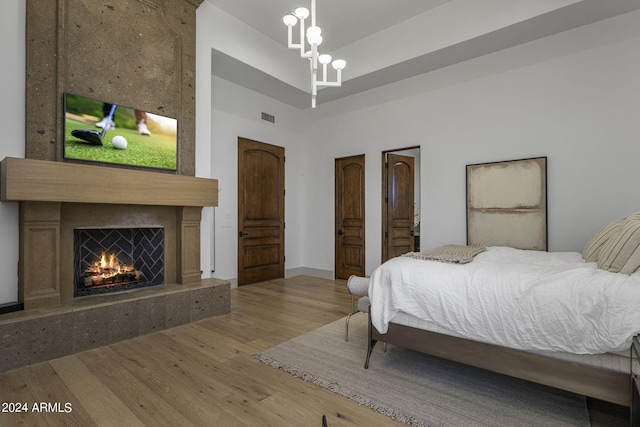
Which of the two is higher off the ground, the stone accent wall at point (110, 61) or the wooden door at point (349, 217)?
the stone accent wall at point (110, 61)

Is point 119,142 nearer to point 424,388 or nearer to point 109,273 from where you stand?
point 109,273

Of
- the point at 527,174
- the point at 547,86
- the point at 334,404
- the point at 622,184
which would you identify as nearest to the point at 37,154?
the point at 334,404

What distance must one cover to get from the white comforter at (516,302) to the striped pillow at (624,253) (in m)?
0.06

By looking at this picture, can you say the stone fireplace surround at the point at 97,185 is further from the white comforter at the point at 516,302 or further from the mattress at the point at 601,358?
the mattress at the point at 601,358

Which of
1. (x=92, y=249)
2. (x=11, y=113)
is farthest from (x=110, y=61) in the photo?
(x=92, y=249)

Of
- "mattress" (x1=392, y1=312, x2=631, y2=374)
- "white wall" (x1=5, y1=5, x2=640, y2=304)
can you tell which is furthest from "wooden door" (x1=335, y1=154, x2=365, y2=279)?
"mattress" (x1=392, y1=312, x2=631, y2=374)

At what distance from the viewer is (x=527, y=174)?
12.8ft

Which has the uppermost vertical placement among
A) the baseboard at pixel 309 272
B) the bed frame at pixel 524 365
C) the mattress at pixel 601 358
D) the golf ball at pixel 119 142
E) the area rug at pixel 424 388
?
the golf ball at pixel 119 142

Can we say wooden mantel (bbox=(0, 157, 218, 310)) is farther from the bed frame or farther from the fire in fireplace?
the bed frame

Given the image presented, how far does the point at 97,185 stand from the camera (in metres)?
2.92

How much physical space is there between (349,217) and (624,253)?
4.13 meters

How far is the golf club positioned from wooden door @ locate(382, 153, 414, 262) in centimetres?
386

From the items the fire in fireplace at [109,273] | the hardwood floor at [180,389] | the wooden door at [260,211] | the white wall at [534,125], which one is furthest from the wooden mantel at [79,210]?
the white wall at [534,125]

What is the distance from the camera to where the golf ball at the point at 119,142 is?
323cm
